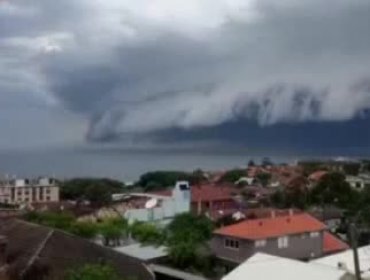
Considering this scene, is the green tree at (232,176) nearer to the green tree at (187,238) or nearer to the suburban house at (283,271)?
the green tree at (187,238)

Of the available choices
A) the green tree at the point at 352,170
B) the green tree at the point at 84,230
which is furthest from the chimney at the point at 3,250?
the green tree at the point at 352,170

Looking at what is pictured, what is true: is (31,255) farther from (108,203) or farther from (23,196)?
(23,196)

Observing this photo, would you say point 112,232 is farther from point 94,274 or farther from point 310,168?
point 310,168

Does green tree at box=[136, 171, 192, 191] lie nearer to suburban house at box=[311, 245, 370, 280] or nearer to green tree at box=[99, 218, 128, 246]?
green tree at box=[99, 218, 128, 246]

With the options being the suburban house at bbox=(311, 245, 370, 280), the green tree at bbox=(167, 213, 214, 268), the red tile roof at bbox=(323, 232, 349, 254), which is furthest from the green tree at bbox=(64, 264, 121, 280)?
the red tile roof at bbox=(323, 232, 349, 254)

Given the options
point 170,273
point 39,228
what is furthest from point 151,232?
point 39,228
